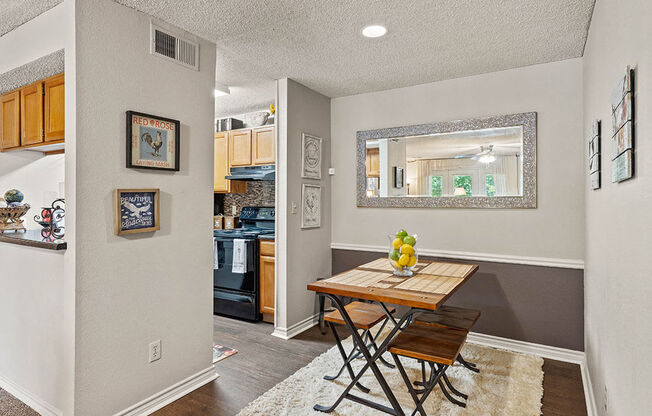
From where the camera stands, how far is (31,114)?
2502 mm

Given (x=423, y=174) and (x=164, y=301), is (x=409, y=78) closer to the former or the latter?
(x=423, y=174)

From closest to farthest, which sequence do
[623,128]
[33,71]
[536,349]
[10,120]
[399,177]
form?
[623,128], [33,71], [10,120], [536,349], [399,177]

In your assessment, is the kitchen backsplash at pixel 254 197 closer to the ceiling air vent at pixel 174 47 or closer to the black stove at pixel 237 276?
the black stove at pixel 237 276

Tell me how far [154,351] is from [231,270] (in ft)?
5.72

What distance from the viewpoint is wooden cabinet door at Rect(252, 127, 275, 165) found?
4.18 meters

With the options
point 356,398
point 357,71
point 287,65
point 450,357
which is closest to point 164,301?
point 356,398

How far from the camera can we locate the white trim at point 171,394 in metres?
2.21

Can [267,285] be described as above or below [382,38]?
below

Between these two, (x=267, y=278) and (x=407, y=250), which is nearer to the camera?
(x=407, y=250)

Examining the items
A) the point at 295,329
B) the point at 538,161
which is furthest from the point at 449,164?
the point at 295,329

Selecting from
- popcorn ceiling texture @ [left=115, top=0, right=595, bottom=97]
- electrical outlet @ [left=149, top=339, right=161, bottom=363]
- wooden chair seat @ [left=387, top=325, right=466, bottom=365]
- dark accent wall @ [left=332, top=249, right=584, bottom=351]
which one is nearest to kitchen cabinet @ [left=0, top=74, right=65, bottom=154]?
popcorn ceiling texture @ [left=115, top=0, right=595, bottom=97]

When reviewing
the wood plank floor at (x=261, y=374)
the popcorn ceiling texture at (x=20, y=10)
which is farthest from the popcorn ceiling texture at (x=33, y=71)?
the wood plank floor at (x=261, y=374)

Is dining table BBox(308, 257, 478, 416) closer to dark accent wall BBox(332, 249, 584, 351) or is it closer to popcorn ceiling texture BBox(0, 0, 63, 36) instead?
dark accent wall BBox(332, 249, 584, 351)

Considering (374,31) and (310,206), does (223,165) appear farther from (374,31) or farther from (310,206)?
(374,31)
